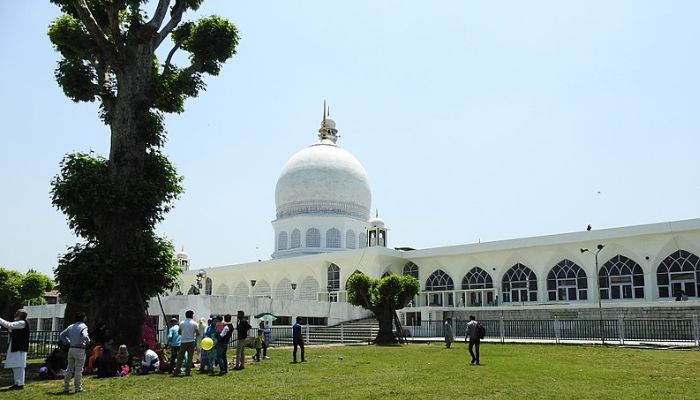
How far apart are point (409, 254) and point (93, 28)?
27501 millimetres

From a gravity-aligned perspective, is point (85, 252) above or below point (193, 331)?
above

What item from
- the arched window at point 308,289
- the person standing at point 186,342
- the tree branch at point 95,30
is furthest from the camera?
the arched window at point 308,289

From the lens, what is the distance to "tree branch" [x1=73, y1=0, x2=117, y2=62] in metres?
16.6

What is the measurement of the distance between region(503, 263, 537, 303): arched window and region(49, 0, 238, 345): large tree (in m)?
24.1

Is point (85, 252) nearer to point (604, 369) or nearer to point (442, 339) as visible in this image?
point (604, 369)

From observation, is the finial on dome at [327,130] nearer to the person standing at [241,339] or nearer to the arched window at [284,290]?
the arched window at [284,290]

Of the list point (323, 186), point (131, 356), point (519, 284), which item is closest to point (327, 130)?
point (323, 186)

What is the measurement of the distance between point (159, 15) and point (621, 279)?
1064 inches

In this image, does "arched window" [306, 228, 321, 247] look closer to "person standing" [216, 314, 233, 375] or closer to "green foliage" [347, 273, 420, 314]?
"green foliage" [347, 273, 420, 314]

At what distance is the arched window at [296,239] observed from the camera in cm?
4703

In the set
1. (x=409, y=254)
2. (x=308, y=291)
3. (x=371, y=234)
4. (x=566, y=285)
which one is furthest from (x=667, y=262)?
(x=308, y=291)

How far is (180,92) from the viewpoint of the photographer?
18453mm

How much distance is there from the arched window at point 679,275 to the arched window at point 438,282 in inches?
482

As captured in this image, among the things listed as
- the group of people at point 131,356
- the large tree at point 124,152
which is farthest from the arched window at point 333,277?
the group of people at point 131,356
